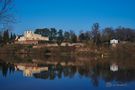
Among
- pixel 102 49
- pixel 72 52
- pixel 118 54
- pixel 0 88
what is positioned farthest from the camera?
pixel 72 52

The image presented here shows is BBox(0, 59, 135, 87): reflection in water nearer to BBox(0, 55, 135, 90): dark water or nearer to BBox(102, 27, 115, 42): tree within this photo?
BBox(0, 55, 135, 90): dark water

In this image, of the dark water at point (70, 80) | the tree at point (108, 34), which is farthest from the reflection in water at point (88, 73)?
the tree at point (108, 34)

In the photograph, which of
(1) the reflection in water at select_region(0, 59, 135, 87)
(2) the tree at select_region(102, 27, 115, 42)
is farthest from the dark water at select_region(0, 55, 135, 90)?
(2) the tree at select_region(102, 27, 115, 42)

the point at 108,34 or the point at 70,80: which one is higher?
the point at 108,34

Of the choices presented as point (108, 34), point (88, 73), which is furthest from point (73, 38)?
point (88, 73)

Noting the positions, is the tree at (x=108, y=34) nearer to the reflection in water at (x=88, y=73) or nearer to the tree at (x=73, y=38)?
the tree at (x=73, y=38)

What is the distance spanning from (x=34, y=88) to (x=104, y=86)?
406 centimetres

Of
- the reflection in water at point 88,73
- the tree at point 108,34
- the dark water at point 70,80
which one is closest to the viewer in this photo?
the dark water at point 70,80

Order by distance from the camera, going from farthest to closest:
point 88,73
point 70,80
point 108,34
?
point 108,34 → point 88,73 → point 70,80

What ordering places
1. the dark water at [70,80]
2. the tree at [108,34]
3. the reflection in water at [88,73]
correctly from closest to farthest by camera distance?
the dark water at [70,80] < the reflection in water at [88,73] < the tree at [108,34]

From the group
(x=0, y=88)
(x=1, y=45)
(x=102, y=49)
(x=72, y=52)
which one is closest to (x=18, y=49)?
(x=1, y=45)

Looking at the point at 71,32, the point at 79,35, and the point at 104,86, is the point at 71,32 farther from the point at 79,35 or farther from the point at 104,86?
the point at 104,86

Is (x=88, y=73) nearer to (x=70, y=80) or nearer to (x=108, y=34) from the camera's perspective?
(x=70, y=80)

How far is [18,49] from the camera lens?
311 ft
